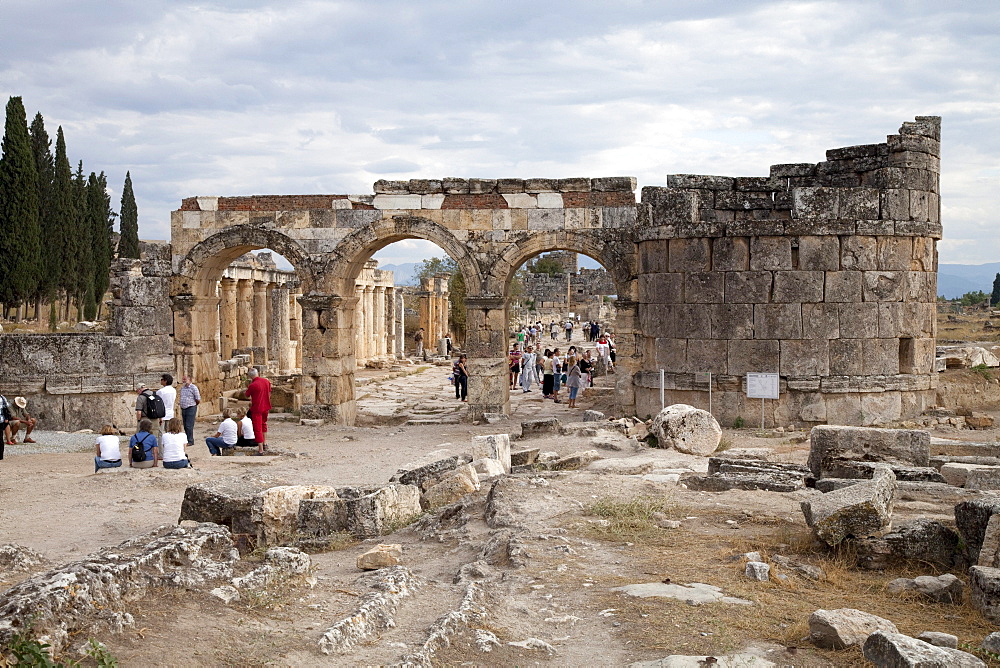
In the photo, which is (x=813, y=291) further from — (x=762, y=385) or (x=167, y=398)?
(x=167, y=398)

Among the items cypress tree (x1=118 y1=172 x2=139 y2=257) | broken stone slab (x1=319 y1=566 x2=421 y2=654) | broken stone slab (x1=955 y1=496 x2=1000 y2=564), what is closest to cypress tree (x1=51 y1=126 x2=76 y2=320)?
cypress tree (x1=118 y1=172 x2=139 y2=257)

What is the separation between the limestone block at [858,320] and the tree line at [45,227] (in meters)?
27.9

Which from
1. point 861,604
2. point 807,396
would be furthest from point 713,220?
point 861,604

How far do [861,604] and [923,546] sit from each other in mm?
1149

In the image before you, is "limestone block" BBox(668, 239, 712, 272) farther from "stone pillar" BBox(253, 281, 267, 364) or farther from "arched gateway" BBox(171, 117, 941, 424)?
"stone pillar" BBox(253, 281, 267, 364)

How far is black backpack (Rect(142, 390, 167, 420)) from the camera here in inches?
487

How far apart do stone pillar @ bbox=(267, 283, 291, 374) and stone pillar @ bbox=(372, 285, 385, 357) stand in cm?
666

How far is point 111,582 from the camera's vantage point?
16.6 feet

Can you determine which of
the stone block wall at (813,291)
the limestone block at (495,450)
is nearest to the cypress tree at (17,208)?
the stone block wall at (813,291)

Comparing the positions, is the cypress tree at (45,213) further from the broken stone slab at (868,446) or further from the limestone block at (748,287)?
the broken stone slab at (868,446)

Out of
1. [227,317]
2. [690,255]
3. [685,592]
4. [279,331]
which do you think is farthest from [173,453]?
[279,331]

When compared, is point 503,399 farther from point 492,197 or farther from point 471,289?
point 492,197

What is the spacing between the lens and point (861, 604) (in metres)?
5.70

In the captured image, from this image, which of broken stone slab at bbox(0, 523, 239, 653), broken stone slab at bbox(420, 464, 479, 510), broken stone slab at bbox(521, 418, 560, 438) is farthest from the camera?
broken stone slab at bbox(521, 418, 560, 438)
